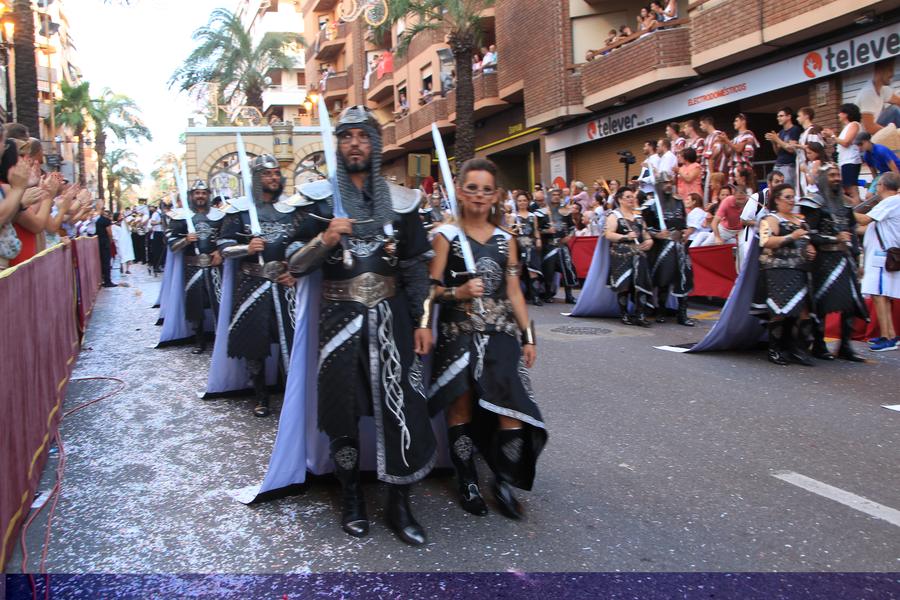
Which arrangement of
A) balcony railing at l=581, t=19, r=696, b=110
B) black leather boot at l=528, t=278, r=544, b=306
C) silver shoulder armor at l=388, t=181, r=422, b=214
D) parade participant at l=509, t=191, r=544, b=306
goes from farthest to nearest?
balcony railing at l=581, t=19, r=696, b=110, black leather boot at l=528, t=278, r=544, b=306, parade participant at l=509, t=191, r=544, b=306, silver shoulder armor at l=388, t=181, r=422, b=214

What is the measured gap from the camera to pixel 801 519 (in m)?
3.90

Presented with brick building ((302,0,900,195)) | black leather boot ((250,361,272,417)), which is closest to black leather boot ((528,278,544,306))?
brick building ((302,0,900,195))

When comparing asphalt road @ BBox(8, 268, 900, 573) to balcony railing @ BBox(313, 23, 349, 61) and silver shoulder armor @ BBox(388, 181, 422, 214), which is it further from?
balcony railing @ BBox(313, 23, 349, 61)

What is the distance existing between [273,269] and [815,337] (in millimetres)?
5362

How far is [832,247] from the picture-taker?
768 cm

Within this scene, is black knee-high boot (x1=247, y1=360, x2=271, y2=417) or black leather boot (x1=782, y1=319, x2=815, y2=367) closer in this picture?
black knee-high boot (x1=247, y1=360, x2=271, y2=417)

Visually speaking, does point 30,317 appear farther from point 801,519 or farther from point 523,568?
point 801,519

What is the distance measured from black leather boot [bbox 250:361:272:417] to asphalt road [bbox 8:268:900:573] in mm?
117

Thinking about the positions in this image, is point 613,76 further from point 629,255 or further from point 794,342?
point 794,342

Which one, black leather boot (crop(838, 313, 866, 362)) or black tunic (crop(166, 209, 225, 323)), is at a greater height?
black tunic (crop(166, 209, 225, 323))

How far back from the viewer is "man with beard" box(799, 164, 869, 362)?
25.0 ft

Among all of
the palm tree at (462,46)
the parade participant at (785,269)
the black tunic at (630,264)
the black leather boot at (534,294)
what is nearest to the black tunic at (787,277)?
the parade participant at (785,269)

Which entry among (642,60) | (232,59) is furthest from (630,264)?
(232,59)

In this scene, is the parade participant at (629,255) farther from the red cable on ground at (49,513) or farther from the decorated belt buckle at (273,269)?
the red cable on ground at (49,513)
